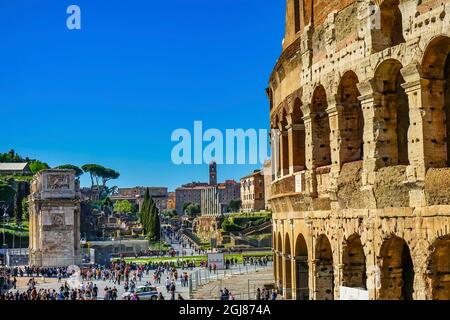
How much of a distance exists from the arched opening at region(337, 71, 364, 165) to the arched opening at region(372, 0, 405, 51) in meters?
1.57

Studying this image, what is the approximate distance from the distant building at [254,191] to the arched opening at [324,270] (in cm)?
7660

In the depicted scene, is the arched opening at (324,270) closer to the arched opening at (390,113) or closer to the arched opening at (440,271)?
the arched opening at (390,113)

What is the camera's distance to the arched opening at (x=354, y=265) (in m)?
14.5

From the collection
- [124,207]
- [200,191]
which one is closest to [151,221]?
[124,207]

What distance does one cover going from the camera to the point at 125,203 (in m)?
127

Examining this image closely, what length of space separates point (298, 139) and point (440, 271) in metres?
7.26

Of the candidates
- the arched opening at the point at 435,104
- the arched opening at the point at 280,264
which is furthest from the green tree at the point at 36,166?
the arched opening at the point at 435,104

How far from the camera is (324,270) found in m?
16.1

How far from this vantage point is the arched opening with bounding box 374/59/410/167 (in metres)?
13.1

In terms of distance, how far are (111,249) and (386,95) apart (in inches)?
1746

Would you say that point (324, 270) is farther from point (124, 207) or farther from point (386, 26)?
point (124, 207)

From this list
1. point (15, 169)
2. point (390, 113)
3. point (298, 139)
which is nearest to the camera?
point (390, 113)
